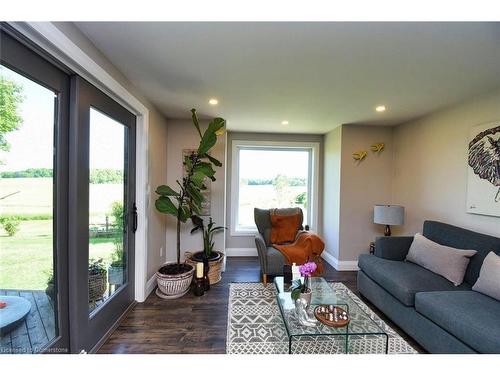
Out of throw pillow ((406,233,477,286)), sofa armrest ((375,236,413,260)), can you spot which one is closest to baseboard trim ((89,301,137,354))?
sofa armrest ((375,236,413,260))

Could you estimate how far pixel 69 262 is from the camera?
5.12 ft

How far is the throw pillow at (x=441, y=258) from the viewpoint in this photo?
2093mm

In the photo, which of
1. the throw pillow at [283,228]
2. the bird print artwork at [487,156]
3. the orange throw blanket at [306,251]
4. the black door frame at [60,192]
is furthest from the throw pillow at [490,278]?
the black door frame at [60,192]

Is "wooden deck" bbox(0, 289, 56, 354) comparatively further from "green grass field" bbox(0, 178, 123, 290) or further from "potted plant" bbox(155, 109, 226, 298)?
"potted plant" bbox(155, 109, 226, 298)

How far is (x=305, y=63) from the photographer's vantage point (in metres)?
1.80

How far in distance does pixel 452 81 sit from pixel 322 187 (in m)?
2.56

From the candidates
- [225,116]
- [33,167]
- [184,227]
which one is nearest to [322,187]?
[225,116]

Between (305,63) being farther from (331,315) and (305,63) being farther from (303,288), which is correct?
(331,315)

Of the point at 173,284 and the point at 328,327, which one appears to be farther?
the point at 173,284

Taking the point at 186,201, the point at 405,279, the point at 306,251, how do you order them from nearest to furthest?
the point at 405,279 < the point at 186,201 < the point at 306,251

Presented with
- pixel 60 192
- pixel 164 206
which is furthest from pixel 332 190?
pixel 60 192

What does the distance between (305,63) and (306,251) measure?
229 cm

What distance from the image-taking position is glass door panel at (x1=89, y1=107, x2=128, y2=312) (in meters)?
1.84

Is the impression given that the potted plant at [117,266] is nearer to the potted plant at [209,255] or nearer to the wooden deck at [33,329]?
the wooden deck at [33,329]
